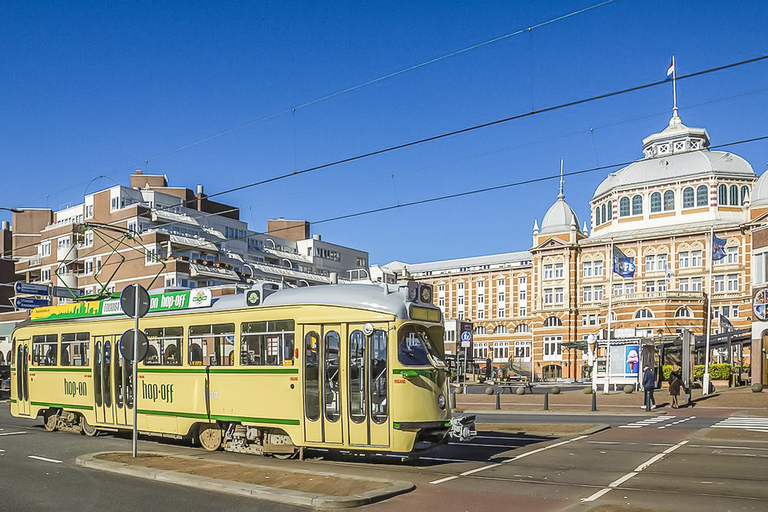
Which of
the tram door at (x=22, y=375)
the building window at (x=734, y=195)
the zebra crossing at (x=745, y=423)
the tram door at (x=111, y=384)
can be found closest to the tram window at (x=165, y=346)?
the tram door at (x=111, y=384)

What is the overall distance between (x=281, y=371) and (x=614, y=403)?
75.0 feet

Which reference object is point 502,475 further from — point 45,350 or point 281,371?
point 45,350

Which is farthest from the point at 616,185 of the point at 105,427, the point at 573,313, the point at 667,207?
the point at 105,427

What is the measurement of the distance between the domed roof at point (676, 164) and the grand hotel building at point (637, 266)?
138mm

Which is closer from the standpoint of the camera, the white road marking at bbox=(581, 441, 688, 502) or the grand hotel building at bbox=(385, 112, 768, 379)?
the white road marking at bbox=(581, 441, 688, 502)

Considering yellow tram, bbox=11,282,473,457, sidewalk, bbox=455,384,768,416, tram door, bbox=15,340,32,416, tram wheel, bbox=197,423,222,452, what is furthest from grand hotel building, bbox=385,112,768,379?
tram wheel, bbox=197,423,222,452

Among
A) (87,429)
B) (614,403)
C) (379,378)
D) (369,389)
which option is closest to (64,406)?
(87,429)

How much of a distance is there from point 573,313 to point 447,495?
74415mm

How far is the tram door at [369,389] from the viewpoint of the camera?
13.0 metres

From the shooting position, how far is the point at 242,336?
1510 centimetres

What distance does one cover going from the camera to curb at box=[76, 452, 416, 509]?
10.3 metres

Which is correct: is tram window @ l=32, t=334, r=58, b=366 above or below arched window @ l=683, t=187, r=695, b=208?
below

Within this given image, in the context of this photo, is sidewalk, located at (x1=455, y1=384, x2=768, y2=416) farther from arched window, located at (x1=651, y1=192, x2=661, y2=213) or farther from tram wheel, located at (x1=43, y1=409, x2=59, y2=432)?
arched window, located at (x1=651, y1=192, x2=661, y2=213)

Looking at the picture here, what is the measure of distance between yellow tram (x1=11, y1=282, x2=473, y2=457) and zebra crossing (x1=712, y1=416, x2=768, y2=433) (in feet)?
35.2
